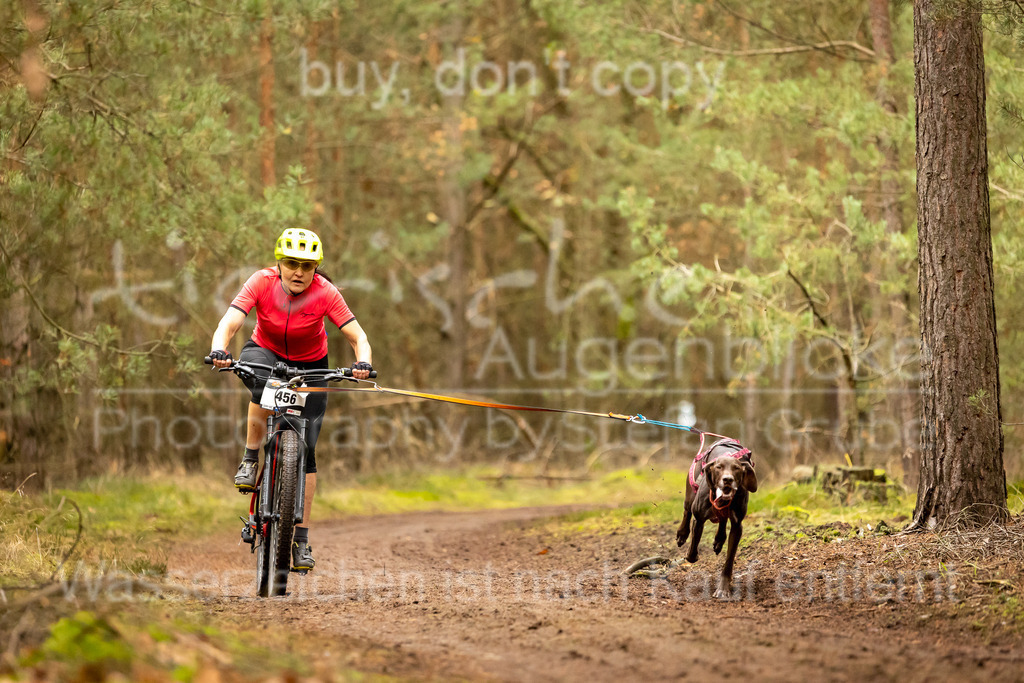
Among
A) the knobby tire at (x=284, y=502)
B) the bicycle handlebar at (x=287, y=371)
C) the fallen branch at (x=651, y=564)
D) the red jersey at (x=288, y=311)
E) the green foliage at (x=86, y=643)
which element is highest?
the red jersey at (x=288, y=311)

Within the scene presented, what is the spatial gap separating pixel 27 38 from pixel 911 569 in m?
9.02

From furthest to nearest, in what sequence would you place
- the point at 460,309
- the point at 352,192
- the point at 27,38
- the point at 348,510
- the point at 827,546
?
the point at 352,192 → the point at 460,309 → the point at 348,510 → the point at 27,38 → the point at 827,546

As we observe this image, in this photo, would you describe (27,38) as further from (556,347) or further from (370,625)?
(556,347)

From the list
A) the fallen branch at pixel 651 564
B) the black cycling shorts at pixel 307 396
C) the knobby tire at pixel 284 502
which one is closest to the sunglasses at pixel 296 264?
the black cycling shorts at pixel 307 396

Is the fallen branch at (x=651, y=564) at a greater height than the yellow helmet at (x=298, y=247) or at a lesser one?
lesser

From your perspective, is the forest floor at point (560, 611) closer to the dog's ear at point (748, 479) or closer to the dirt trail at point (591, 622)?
the dirt trail at point (591, 622)

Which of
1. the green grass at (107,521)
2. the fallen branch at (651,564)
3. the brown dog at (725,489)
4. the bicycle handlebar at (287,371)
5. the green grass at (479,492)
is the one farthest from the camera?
the green grass at (479,492)

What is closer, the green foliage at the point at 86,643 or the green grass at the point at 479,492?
the green foliage at the point at 86,643

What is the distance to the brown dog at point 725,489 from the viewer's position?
6984 millimetres

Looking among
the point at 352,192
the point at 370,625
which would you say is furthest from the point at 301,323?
the point at 352,192

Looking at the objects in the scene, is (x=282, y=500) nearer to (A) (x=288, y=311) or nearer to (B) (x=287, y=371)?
(B) (x=287, y=371)

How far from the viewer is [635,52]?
639 inches

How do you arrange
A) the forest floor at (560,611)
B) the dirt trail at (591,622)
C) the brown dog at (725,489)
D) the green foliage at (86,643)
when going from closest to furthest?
the green foliage at (86,643) < the forest floor at (560,611) < the dirt trail at (591,622) < the brown dog at (725,489)

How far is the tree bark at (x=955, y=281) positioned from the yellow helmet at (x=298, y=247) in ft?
16.2
